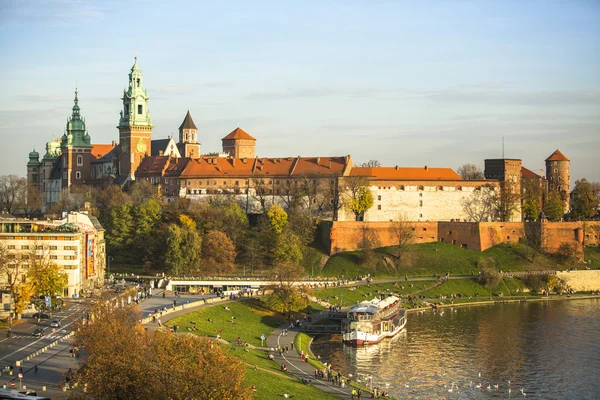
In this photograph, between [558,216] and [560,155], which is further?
[560,155]

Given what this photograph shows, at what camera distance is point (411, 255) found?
8662 centimetres

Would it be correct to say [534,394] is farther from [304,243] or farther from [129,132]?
[129,132]

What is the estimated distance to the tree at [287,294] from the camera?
6456cm

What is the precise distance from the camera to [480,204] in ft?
325

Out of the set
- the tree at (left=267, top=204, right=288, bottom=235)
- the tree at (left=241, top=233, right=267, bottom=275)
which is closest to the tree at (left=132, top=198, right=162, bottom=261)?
the tree at (left=241, top=233, right=267, bottom=275)

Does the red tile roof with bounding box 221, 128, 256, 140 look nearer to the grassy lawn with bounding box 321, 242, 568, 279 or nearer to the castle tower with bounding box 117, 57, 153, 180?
the castle tower with bounding box 117, 57, 153, 180

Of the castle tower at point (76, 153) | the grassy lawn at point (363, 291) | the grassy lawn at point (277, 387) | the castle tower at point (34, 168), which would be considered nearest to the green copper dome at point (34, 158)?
the castle tower at point (34, 168)

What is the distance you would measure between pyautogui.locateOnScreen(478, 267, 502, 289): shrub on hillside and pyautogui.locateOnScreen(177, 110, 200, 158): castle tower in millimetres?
57626

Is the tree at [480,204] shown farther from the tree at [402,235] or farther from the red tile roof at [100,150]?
the red tile roof at [100,150]

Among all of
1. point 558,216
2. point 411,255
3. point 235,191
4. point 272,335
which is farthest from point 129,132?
point 272,335

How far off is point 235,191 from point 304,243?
16.0 metres

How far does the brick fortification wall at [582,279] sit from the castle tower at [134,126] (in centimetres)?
5097

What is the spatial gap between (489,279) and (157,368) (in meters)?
51.3

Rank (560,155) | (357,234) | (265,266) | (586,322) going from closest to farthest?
(586,322) < (265,266) < (357,234) < (560,155)
